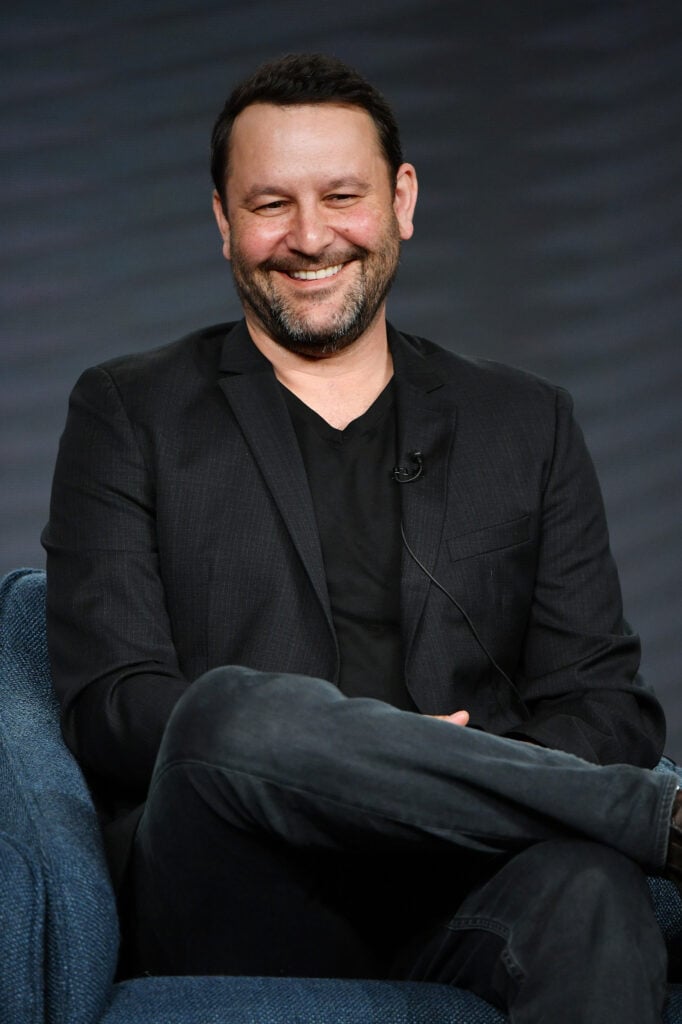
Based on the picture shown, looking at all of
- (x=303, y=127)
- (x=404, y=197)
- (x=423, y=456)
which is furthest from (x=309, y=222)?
(x=423, y=456)

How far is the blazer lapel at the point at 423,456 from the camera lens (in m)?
2.00

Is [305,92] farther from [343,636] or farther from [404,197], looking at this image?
[343,636]

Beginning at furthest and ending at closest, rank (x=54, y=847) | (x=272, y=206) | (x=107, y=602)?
(x=272, y=206), (x=107, y=602), (x=54, y=847)

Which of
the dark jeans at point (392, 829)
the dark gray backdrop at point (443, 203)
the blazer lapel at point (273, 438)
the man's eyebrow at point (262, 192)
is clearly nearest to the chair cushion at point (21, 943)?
the dark jeans at point (392, 829)

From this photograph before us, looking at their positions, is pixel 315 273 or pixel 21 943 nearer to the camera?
pixel 21 943

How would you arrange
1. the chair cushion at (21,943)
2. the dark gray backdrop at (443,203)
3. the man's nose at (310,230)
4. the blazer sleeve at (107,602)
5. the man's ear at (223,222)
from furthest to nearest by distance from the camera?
the dark gray backdrop at (443,203), the man's ear at (223,222), the man's nose at (310,230), the blazer sleeve at (107,602), the chair cushion at (21,943)

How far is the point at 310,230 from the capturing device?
2129 millimetres

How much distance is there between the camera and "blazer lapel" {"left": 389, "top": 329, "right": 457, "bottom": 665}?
78.9 inches

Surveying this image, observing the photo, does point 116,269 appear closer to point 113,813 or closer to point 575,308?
point 575,308

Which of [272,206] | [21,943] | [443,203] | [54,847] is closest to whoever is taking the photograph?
[21,943]

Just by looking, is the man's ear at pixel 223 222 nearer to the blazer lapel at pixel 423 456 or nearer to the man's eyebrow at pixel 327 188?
the man's eyebrow at pixel 327 188

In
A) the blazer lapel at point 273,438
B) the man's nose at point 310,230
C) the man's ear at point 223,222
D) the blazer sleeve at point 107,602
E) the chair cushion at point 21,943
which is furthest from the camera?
the man's ear at point 223,222

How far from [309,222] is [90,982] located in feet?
3.82

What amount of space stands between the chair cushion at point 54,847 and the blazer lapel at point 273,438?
410 millimetres
